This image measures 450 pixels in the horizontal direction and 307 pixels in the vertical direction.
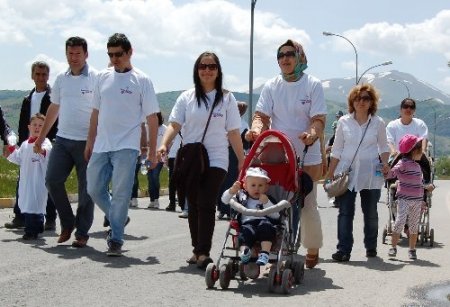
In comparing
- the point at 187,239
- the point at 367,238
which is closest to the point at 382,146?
the point at 367,238

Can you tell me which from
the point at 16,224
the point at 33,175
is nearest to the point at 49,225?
the point at 16,224

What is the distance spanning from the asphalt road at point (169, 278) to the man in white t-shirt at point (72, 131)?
31cm

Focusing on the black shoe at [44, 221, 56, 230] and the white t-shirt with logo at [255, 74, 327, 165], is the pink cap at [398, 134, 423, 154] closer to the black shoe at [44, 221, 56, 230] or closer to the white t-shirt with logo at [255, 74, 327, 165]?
the white t-shirt with logo at [255, 74, 327, 165]

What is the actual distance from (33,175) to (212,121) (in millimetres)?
2980

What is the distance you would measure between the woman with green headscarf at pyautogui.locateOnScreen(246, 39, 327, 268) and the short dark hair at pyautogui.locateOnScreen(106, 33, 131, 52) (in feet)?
4.51

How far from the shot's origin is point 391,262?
8.47 m

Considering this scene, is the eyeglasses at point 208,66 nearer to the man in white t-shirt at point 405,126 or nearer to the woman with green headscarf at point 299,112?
the woman with green headscarf at point 299,112

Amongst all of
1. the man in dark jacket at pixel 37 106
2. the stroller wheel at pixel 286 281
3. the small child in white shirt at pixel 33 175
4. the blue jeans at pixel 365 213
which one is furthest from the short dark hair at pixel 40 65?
the stroller wheel at pixel 286 281

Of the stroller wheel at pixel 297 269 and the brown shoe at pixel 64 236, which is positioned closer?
the stroller wheel at pixel 297 269

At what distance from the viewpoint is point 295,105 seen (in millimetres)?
7430

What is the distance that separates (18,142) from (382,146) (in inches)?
176

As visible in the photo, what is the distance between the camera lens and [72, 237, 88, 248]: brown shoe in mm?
8383

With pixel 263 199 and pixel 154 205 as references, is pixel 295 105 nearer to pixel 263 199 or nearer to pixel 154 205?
pixel 263 199

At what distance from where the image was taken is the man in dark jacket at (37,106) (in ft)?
31.9
